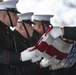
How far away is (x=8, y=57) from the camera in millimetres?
2867

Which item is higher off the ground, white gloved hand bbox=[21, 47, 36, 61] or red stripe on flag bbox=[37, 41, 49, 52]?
red stripe on flag bbox=[37, 41, 49, 52]

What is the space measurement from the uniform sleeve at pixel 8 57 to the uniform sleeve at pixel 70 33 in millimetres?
575

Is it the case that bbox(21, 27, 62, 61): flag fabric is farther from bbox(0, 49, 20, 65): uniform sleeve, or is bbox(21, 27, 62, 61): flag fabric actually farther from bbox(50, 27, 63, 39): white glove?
bbox(0, 49, 20, 65): uniform sleeve

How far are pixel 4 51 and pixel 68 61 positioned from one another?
2.11 ft

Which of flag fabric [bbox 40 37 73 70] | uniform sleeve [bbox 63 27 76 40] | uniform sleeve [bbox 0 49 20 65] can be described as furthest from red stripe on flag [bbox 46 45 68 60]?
uniform sleeve [bbox 0 49 20 65]

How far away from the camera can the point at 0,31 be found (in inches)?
115

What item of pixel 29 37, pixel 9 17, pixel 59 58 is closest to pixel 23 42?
pixel 29 37

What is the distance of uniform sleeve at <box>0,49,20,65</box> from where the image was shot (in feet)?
9.32

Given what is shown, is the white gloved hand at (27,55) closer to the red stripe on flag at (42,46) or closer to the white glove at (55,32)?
the red stripe on flag at (42,46)

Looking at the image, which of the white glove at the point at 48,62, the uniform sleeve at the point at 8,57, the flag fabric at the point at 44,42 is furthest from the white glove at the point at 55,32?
the uniform sleeve at the point at 8,57

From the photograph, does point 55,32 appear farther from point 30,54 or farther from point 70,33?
point 30,54

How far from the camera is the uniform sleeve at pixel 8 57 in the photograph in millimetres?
2842

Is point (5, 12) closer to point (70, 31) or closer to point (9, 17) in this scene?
point (9, 17)

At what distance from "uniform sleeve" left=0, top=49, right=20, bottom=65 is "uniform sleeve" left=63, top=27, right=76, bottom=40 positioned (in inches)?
22.6
